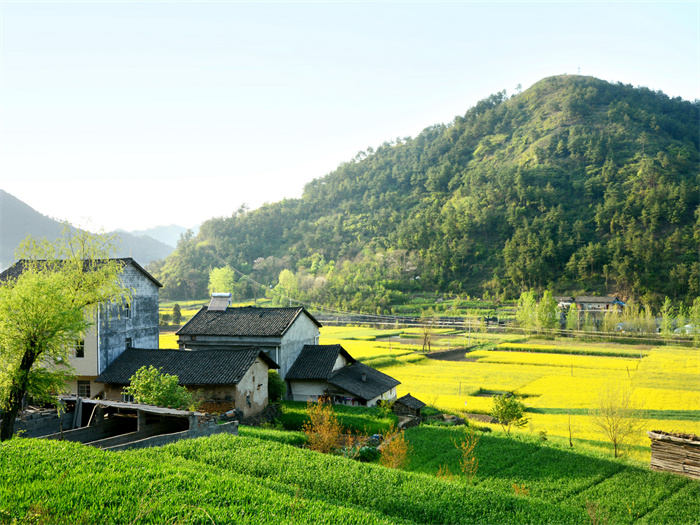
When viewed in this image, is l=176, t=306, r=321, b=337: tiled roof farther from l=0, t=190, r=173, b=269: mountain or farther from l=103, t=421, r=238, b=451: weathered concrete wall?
l=0, t=190, r=173, b=269: mountain

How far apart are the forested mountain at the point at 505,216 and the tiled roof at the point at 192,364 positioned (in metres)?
61.5

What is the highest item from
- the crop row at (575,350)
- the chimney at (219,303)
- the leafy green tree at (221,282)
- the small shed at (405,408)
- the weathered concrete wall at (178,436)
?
the leafy green tree at (221,282)

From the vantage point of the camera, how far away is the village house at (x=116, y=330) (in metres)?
21.3

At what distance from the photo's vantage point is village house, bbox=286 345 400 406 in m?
24.0

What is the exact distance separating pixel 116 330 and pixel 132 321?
129 cm

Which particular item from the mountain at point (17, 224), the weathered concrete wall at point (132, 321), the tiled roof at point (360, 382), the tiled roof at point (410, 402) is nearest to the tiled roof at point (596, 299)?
the tiled roof at point (360, 382)

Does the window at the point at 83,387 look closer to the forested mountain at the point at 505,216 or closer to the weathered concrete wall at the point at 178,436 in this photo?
the weathered concrete wall at the point at 178,436

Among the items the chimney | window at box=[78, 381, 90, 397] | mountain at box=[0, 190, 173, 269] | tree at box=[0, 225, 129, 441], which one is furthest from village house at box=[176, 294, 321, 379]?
mountain at box=[0, 190, 173, 269]

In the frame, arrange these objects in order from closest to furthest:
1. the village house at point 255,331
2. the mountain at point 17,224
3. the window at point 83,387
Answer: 1. the window at point 83,387
2. the village house at point 255,331
3. the mountain at point 17,224

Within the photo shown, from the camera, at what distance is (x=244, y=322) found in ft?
86.4

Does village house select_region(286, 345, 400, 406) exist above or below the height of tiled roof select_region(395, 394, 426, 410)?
above

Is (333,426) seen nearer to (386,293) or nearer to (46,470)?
(46,470)

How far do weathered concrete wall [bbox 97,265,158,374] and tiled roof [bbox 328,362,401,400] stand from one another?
1059cm

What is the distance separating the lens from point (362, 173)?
6053 inches
